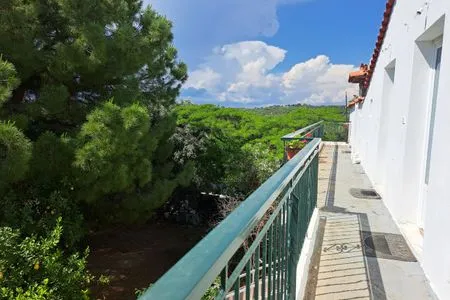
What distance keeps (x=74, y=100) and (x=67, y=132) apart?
74 centimetres

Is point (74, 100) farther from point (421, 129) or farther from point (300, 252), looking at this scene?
point (421, 129)

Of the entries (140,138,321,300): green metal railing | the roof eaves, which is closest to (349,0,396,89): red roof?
the roof eaves

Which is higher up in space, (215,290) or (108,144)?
(108,144)

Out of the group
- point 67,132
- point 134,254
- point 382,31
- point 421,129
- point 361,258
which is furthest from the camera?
point 134,254

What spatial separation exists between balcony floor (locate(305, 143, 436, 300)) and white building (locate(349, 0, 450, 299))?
144mm

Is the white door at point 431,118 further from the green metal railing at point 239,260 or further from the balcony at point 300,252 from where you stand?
the green metal railing at point 239,260

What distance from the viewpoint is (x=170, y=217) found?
35.0ft

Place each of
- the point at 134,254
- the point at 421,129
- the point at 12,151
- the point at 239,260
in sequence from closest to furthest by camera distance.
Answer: the point at 239,260 < the point at 421,129 < the point at 12,151 < the point at 134,254

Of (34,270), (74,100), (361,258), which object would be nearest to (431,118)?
(361,258)

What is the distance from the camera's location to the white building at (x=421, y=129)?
8.48ft

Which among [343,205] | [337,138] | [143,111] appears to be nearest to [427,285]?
[343,205]

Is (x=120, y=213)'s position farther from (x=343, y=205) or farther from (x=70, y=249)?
(x=343, y=205)

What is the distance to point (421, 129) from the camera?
3.79 m

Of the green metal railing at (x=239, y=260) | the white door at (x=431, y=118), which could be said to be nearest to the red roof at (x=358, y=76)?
the white door at (x=431, y=118)
